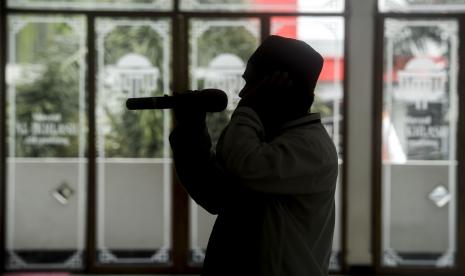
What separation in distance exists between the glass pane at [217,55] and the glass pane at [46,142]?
0.86m

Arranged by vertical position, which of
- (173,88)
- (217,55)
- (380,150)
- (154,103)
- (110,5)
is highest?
(110,5)

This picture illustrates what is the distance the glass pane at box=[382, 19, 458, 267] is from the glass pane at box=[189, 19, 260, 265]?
110 centimetres

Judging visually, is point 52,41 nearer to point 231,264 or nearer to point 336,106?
point 336,106

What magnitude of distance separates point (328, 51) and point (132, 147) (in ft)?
5.55

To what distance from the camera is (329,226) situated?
1.31 m

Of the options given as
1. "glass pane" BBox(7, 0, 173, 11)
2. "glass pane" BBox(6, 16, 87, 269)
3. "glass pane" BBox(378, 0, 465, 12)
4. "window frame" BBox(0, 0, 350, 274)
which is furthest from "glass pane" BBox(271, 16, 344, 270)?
"glass pane" BBox(6, 16, 87, 269)

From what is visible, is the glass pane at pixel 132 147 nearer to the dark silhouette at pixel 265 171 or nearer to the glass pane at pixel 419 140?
the glass pane at pixel 419 140

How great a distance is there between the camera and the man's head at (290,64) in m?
1.22

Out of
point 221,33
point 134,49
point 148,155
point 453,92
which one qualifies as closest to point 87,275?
point 148,155

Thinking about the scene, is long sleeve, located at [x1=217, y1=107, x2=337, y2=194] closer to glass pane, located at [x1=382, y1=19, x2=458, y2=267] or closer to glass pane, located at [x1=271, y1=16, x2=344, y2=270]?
glass pane, located at [x1=271, y1=16, x2=344, y2=270]

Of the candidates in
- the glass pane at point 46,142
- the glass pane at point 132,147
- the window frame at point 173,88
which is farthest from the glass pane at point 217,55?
the glass pane at point 46,142

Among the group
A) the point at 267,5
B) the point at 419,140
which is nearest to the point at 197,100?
the point at 267,5

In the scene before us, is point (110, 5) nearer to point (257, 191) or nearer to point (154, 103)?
point (154, 103)

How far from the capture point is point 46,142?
4.64 meters
